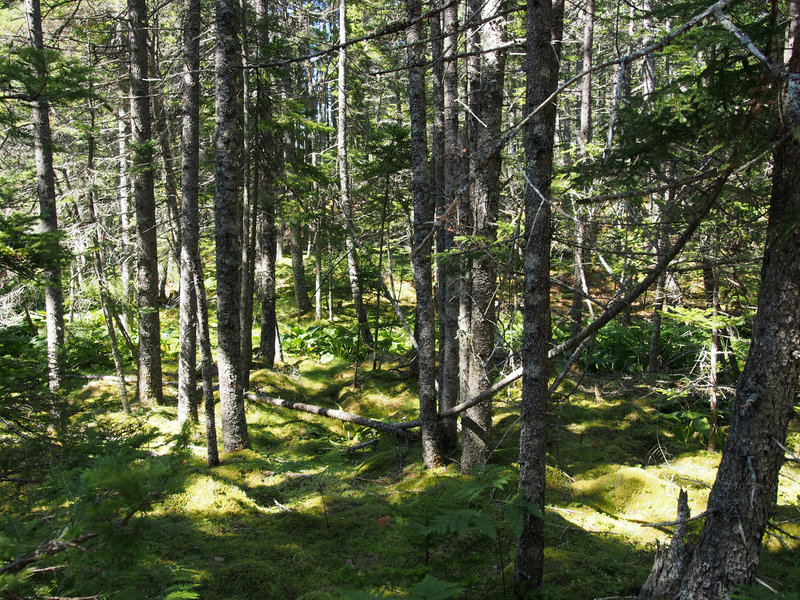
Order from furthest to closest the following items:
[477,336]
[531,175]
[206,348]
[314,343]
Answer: [314,343] < [206,348] < [477,336] < [531,175]

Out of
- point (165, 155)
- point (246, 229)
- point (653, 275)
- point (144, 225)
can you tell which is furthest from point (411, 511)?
point (165, 155)

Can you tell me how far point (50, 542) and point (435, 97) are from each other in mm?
8155

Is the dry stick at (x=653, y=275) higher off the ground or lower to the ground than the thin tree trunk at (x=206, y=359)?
higher

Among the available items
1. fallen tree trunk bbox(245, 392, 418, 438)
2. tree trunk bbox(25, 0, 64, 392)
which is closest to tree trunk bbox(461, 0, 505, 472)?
fallen tree trunk bbox(245, 392, 418, 438)

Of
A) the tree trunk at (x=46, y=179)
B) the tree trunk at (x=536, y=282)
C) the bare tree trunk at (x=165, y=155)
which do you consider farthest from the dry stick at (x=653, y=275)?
the tree trunk at (x=46, y=179)

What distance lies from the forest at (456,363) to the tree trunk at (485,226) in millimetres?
40

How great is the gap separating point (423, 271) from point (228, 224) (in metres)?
3.08

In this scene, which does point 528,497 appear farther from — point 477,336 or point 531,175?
point 477,336

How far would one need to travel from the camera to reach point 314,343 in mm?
15500

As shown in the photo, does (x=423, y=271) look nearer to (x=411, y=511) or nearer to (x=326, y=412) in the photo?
(x=411, y=511)

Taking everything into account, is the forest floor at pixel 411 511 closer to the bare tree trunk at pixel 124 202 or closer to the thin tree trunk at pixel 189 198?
the thin tree trunk at pixel 189 198

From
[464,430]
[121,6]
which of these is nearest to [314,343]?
[464,430]

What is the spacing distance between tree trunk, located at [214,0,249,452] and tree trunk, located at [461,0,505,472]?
3506 millimetres

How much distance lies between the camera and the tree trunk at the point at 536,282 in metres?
3.50
